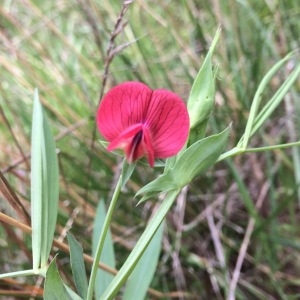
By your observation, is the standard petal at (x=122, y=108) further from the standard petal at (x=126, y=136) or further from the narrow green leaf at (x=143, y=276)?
the narrow green leaf at (x=143, y=276)

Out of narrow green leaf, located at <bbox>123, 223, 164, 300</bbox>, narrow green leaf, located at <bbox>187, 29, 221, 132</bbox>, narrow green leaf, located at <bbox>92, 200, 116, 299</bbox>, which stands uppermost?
narrow green leaf, located at <bbox>187, 29, 221, 132</bbox>

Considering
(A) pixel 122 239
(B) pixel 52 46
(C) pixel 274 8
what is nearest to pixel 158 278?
(A) pixel 122 239

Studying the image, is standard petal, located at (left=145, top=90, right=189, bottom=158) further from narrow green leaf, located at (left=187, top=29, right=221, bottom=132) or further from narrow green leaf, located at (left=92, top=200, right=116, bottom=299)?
narrow green leaf, located at (left=92, top=200, right=116, bottom=299)

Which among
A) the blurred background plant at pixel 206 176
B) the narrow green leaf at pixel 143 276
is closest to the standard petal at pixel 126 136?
the narrow green leaf at pixel 143 276

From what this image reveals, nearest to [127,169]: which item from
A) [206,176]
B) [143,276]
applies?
[143,276]

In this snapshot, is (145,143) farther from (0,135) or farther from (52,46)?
(52,46)

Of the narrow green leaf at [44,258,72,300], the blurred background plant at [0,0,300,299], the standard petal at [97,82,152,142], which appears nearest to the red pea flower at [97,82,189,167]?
the standard petal at [97,82,152,142]
